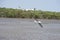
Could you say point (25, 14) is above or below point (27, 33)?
below

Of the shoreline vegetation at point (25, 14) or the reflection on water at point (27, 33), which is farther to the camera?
the shoreline vegetation at point (25, 14)

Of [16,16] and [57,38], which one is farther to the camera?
[16,16]

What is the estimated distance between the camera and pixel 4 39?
23.8 feet

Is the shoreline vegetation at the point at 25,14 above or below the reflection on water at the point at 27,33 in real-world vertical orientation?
below

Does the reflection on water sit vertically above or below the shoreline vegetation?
above

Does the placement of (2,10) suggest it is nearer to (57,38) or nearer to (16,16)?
(16,16)

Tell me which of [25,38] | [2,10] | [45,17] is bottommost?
[45,17]

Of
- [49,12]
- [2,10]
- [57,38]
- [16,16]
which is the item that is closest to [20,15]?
[16,16]

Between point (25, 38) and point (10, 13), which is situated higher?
point (25, 38)

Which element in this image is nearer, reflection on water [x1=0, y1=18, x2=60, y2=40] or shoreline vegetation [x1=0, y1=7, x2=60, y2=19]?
reflection on water [x1=0, y1=18, x2=60, y2=40]

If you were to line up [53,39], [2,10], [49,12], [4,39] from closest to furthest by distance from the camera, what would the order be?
[4,39] → [53,39] → [2,10] → [49,12]

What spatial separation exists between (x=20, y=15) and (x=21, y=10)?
531mm

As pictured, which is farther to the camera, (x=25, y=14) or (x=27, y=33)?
(x=25, y=14)

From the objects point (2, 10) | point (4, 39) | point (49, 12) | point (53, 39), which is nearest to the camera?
point (4, 39)
